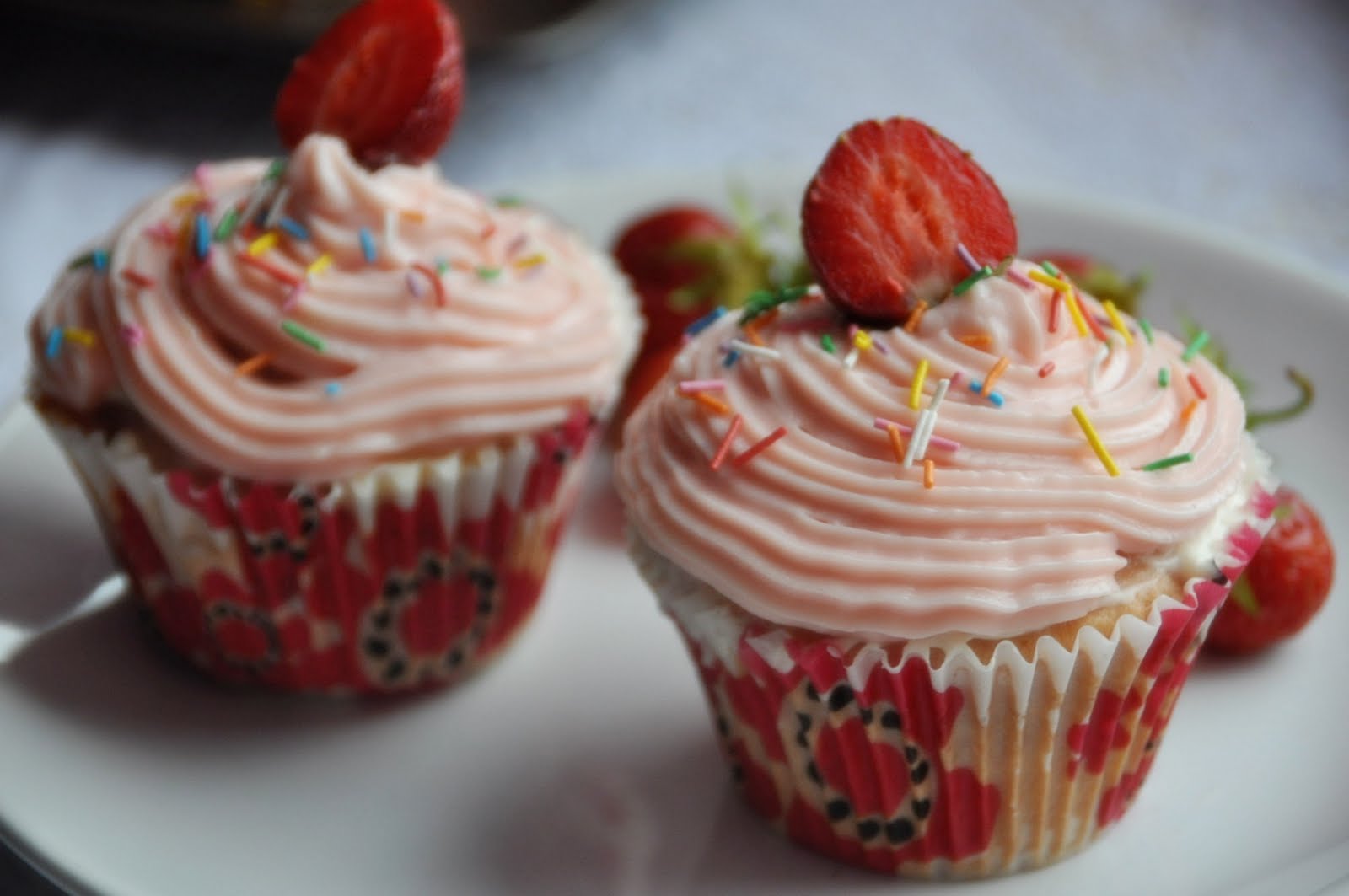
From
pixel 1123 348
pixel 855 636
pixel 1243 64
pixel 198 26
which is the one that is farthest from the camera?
pixel 1243 64

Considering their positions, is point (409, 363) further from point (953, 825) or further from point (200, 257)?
point (953, 825)

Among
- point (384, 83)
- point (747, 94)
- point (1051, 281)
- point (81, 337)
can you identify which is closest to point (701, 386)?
point (1051, 281)

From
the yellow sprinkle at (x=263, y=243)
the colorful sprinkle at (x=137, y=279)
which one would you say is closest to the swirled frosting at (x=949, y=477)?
the yellow sprinkle at (x=263, y=243)

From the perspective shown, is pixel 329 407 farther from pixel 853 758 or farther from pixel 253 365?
pixel 853 758

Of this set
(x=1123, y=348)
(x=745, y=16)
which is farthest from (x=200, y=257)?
(x=745, y=16)

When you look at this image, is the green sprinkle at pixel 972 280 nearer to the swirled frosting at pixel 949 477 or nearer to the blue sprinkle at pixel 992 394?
the swirled frosting at pixel 949 477

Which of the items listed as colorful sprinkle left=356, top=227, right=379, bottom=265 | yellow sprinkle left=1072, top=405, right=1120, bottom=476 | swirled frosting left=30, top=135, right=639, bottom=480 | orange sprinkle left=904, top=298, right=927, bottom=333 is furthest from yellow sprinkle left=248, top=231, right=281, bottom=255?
yellow sprinkle left=1072, top=405, right=1120, bottom=476

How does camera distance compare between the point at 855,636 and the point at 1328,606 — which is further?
the point at 1328,606
